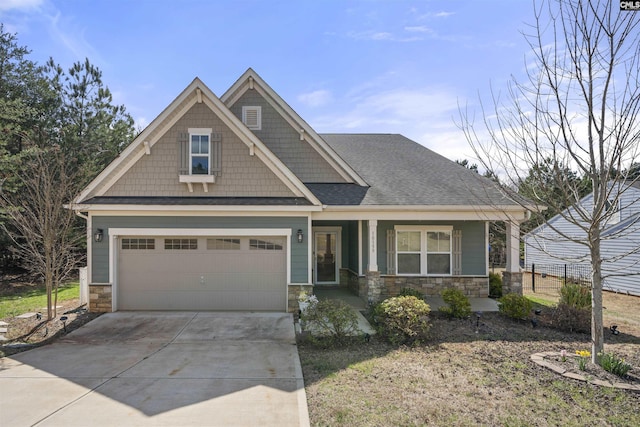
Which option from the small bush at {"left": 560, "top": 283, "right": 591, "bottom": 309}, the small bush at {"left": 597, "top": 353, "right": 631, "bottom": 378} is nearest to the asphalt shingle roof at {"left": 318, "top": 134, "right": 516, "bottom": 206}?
the small bush at {"left": 560, "top": 283, "right": 591, "bottom": 309}

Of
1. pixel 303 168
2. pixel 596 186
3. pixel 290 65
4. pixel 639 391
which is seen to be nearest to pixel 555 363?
pixel 639 391

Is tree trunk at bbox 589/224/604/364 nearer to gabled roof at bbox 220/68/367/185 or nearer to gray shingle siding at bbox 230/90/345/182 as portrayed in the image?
gabled roof at bbox 220/68/367/185

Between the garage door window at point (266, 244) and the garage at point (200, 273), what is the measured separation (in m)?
0.03

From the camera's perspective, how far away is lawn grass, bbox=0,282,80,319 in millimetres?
11211

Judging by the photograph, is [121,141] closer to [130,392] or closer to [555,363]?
[130,392]

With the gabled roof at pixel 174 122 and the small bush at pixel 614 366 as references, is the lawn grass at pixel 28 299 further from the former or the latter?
the small bush at pixel 614 366

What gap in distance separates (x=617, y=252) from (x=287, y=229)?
16276 mm

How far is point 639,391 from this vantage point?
17.7 ft

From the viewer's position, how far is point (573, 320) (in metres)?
8.83

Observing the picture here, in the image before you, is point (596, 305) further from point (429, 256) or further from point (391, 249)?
point (391, 249)

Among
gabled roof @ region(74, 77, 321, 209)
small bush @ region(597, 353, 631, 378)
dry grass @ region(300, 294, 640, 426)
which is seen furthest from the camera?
gabled roof @ region(74, 77, 321, 209)

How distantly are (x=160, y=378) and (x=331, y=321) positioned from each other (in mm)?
3451

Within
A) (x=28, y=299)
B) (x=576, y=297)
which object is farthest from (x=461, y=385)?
(x=28, y=299)

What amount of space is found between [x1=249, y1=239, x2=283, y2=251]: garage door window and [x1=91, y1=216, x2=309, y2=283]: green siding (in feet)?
1.48
